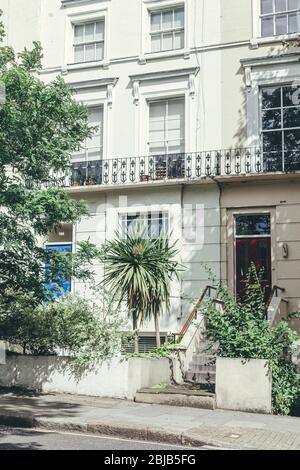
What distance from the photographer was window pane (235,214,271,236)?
16.6 metres

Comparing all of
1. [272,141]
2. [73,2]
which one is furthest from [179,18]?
[272,141]

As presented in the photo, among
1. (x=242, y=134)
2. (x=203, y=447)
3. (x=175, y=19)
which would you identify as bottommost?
(x=203, y=447)

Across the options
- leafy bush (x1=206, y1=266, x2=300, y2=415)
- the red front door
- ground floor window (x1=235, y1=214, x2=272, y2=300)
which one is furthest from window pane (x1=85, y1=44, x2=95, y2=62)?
leafy bush (x1=206, y1=266, x2=300, y2=415)

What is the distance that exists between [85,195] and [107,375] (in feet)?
24.4

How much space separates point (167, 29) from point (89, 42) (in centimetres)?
269

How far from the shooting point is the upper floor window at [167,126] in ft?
Answer: 58.0

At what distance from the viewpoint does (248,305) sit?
11555 mm

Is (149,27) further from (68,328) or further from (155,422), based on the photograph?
(155,422)

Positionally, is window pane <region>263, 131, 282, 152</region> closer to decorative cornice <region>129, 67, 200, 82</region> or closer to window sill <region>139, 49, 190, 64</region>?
decorative cornice <region>129, 67, 200, 82</region>

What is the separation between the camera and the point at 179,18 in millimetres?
18219

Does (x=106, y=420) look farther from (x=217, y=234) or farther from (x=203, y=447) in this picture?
(x=217, y=234)

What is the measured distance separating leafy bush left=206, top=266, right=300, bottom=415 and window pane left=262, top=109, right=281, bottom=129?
684cm
